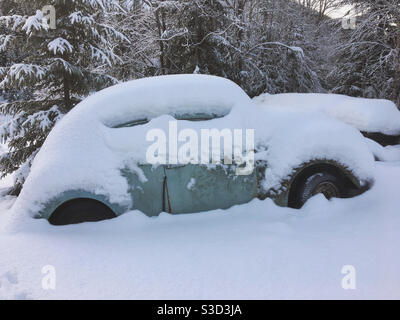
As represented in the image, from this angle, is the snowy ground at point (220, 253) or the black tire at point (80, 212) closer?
the snowy ground at point (220, 253)

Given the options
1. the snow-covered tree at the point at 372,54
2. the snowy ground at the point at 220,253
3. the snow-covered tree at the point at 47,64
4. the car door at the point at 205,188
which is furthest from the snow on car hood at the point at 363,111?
the snow-covered tree at the point at 372,54

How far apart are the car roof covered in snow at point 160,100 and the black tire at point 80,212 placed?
36.4 inches

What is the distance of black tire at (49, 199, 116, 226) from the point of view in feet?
9.62

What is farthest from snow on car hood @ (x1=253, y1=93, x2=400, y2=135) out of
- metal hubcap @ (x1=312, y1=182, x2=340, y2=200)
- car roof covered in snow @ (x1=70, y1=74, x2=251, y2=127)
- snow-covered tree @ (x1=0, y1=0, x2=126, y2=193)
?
snow-covered tree @ (x1=0, y1=0, x2=126, y2=193)

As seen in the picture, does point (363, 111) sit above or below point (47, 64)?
below

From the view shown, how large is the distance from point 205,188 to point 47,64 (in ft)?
15.3

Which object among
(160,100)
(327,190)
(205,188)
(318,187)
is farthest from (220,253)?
(160,100)

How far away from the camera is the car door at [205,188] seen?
10.0 ft

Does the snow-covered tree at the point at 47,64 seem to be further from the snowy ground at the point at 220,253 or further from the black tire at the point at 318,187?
Result: the black tire at the point at 318,187

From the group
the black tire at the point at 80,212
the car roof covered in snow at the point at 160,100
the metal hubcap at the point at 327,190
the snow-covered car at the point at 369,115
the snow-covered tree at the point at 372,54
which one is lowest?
the black tire at the point at 80,212

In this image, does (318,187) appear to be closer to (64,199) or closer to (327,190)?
(327,190)

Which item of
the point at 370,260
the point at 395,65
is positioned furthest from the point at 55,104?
the point at 395,65

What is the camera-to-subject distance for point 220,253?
249 cm

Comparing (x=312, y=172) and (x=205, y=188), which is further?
(x=312, y=172)
